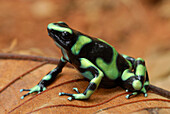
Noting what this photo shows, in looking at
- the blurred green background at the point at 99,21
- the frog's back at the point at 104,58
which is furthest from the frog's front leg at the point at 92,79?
the blurred green background at the point at 99,21

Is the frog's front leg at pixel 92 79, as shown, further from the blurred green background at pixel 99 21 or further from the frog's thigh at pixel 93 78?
the blurred green background at pixel 99 21

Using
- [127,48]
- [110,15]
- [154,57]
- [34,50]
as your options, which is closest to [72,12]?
[110,15]

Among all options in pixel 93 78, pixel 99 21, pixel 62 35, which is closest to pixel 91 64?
pixel 93 78

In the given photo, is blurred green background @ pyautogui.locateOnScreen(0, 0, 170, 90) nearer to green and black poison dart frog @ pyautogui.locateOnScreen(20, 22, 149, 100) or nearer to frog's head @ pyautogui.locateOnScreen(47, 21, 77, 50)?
green and black poison dart frog @ pyautogui.locateOnScreen(20, 22, 149, 100)

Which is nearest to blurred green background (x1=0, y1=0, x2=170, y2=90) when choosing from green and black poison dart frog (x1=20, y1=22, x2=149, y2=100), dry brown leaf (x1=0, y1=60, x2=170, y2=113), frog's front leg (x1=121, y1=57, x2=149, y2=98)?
frog's front leg (x1=121, y1=57, x2=149, y2=98)

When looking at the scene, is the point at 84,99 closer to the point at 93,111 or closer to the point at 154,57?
the point at 93,111

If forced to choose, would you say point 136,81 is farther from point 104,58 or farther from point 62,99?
point 62,99
